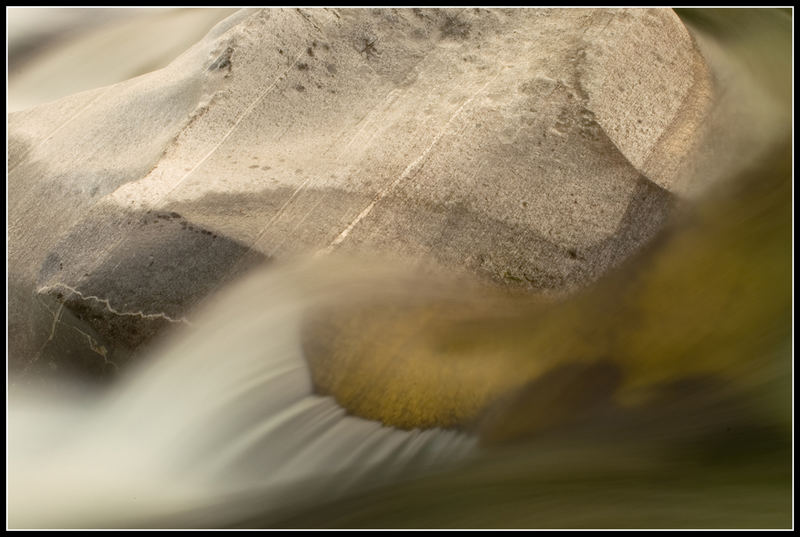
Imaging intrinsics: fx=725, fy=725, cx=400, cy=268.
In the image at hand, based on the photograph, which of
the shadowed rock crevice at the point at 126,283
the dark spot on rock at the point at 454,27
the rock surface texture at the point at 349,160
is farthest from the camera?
the dark spot on rock at the point at 454,27

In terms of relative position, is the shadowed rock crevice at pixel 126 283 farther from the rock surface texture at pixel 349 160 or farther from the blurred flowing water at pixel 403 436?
the blurred flowing water at pixel 403 436

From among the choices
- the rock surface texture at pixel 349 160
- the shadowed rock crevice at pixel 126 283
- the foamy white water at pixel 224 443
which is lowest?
the foamy white water at pixel 224 443

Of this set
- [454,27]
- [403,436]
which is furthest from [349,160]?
[403,436]

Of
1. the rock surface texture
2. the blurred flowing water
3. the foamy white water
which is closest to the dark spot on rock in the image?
the rock surface texture

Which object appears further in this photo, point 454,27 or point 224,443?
point 454,27

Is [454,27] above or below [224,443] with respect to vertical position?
above

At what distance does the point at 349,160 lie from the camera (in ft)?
13.5

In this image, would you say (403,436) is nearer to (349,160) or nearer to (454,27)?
(349,160)

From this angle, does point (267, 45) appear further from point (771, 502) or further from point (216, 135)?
point (771, 502)

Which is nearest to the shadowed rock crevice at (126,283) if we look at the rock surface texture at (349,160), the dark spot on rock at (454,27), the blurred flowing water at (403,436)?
the rock surface texture at (349,160)

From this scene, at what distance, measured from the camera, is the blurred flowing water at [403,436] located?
11.4 ft

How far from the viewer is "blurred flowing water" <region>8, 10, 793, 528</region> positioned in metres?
3.47

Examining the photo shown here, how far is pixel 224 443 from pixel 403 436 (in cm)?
88

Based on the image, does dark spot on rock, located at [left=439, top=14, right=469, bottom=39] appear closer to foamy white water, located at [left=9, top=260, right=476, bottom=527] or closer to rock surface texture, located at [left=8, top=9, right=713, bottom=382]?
rock surface texture, located at [left=8, top=9, right=713, bottom=382]
